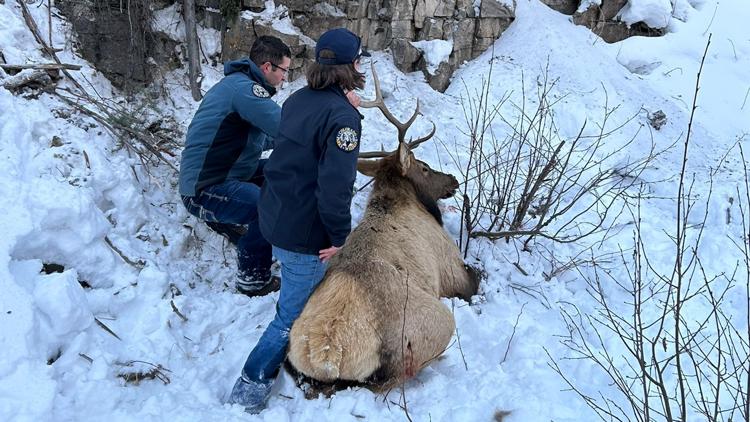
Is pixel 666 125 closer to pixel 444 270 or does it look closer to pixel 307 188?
pixel 444 270

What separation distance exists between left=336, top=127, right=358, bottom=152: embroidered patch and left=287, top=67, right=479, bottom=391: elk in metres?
0.95

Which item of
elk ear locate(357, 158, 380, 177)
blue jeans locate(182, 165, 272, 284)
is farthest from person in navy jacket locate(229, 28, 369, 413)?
elk ear locate(357, 158, 380, 177)

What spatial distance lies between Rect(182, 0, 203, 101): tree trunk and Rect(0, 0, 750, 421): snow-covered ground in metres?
0.18

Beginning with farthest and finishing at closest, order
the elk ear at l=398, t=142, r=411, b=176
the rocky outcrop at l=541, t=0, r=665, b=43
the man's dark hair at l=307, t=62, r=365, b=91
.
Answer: the rocky outcrop at l=541, t=0, r=665, b=43, the elk ear at l=398, t=142, r=411, b=176, the man's dark hair at l=307, t=62, r=365, b=91

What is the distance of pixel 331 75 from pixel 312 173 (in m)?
0.56

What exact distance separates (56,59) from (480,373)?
16.9 ft

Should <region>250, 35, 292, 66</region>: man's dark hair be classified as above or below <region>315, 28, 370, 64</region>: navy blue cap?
below

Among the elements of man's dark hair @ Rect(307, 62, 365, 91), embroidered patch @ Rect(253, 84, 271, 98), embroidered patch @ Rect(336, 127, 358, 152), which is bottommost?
embroidered patch @ Rect(253, 84, 271, 98)

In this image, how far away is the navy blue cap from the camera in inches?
119

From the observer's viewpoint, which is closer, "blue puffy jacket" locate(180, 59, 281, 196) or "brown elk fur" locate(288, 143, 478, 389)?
"brown elk fur" locate(288, 143, 478, 389)

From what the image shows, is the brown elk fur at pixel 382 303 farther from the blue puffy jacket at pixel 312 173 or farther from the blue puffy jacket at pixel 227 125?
the blue puffy jacket at pixel 227 125

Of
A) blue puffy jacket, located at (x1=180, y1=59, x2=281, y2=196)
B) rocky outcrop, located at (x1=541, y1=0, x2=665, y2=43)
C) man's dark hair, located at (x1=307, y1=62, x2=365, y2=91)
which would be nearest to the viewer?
man's dark hair, located at (x1=307, y1=62, x2=365, y2=91)

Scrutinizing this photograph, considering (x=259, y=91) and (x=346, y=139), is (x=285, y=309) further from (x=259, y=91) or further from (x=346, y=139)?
(x=259, y=91)

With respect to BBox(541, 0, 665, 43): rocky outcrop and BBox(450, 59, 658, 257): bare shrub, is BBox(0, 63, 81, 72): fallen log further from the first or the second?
BBox(541, 0, 665, 43): rocky outcrop
